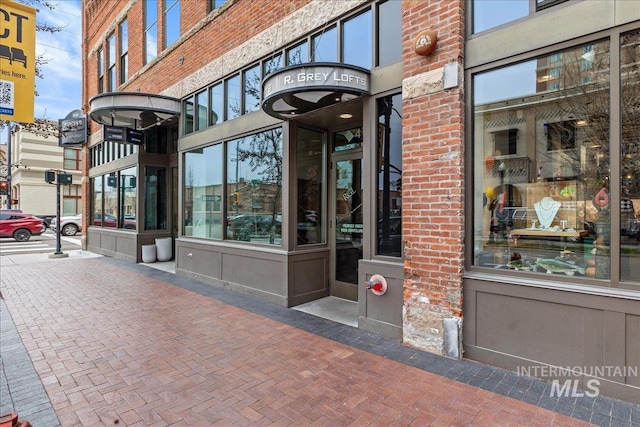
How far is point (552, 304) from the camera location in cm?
330

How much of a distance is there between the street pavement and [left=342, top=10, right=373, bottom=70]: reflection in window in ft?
12.2

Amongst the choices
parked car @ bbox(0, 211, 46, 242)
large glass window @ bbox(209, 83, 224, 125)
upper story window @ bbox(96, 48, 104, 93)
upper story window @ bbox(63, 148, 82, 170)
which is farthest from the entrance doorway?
upper story window @ bbox(63, 148, 82, 170)

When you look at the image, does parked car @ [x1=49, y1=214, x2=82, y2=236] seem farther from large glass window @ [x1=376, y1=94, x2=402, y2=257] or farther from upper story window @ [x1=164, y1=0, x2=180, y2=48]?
large glass window @ [x1=376, y1=94, x2=402, y2=257]

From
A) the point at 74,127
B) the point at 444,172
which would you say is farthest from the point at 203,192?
the point at 74,127

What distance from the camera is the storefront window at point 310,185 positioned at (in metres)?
6.16

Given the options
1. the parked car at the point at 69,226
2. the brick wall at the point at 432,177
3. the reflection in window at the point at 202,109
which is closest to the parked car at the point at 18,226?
the parked car at the point at 69,226

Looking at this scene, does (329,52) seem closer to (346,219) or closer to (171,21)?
(346,219)

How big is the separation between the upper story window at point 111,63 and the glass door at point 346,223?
10290mm

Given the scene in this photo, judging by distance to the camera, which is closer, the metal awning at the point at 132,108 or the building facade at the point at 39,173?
the metal awning at the point at 132,108

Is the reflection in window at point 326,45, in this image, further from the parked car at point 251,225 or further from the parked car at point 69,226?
the parked car at point 69,226

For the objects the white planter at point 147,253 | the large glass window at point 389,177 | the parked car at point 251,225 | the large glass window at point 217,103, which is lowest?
the white planter at point 147,253

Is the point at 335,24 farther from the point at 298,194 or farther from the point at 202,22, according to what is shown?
the point at 202,22

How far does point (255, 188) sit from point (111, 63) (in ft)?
32.1

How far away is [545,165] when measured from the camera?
365cm
